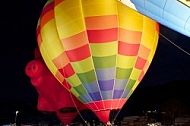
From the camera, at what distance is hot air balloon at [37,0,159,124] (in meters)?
6.08

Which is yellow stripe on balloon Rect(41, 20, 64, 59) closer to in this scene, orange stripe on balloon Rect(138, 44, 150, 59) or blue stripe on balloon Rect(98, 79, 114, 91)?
blue stripe on balloon Rect(98, 79, 114, 91)

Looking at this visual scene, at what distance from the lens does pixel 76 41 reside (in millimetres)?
6148

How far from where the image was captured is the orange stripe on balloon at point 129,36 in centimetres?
617

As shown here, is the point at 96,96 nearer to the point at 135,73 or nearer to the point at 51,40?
the point at 135,73

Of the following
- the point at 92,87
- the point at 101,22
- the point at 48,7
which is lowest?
the point at 92,87

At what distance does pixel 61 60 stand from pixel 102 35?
3.48 ft

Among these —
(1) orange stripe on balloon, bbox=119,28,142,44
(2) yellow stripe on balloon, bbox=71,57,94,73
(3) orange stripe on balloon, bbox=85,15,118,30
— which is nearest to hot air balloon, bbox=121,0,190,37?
(3) orange stripe on balloon, bbox=85,15,118,30

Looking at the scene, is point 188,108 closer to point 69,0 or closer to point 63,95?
point 63,95

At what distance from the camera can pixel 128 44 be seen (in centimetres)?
630

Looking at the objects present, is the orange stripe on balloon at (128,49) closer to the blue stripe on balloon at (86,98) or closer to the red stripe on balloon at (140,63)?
the red stripe on balloon at (140,63)

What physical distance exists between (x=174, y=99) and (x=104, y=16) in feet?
23.2

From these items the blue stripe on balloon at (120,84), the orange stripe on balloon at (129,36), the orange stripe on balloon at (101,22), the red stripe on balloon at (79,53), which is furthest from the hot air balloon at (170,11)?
the blue stripe on balloon at (120,84)

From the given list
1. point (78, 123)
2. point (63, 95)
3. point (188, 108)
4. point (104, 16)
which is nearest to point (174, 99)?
point (188, 108)

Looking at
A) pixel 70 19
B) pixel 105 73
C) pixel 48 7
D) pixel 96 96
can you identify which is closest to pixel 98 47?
pixel 105 73
